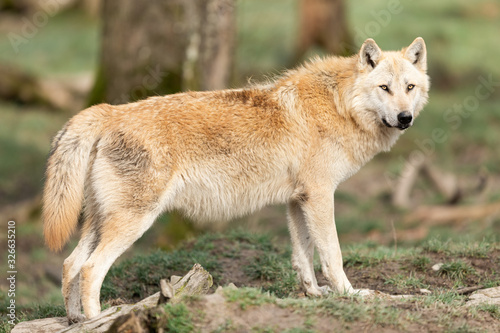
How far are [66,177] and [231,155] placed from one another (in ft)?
5.19

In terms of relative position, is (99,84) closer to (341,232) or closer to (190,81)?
(190,81)

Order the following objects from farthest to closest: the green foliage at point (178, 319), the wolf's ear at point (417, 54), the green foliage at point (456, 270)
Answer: the green foliage at point (456, 270) → the wolf's ear at point (417, 54) → the green foliage at point (178, 319)

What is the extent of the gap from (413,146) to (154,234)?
8124 mm

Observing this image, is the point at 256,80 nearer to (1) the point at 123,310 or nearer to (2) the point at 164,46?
(1) the point at 123,310

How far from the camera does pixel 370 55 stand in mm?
6445

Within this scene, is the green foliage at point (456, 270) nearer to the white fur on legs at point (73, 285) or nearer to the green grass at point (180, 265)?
the green grass at point (180, 265)

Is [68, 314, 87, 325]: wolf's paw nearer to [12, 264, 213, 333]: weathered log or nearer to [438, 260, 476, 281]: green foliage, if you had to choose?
[12, 264, 213, 333]: weathered log

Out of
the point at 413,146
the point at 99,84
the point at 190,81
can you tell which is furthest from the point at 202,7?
the point at 413,146

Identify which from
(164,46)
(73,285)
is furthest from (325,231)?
(164,46)

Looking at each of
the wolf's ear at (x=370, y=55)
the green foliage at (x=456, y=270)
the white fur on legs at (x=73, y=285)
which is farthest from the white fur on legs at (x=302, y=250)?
the white fur on legs at (x=73, y=285)

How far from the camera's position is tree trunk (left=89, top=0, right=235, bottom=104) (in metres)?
10.7

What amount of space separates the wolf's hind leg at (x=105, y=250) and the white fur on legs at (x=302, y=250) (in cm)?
163

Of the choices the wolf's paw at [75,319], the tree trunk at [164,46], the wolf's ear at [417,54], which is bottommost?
the wolf's paw at [75,319]

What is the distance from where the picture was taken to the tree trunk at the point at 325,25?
19.7 m
